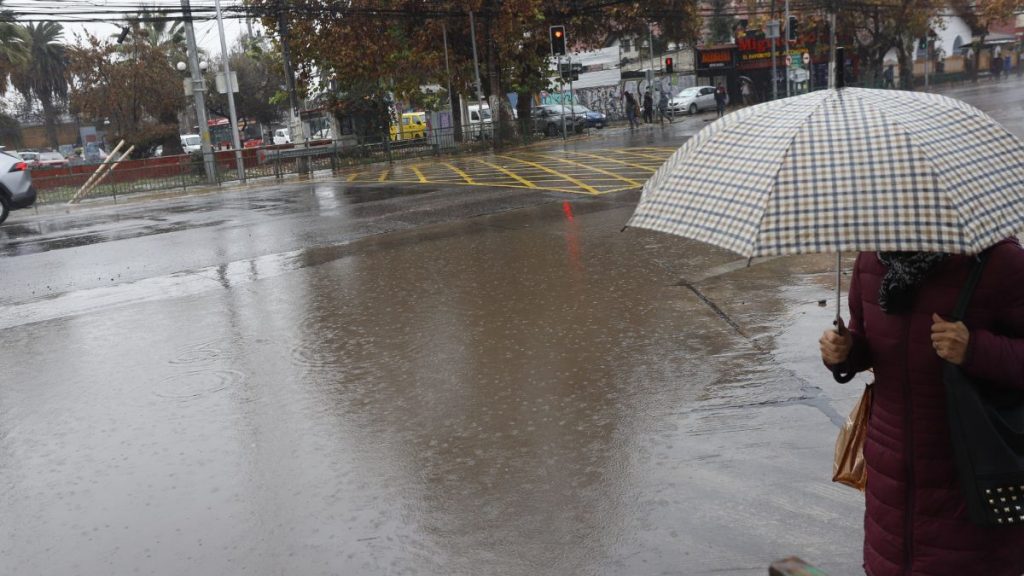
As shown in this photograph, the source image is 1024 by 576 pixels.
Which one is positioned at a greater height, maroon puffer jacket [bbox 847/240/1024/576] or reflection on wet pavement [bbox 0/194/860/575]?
maroon puffer jacket [bbox 847/240/1024/576]

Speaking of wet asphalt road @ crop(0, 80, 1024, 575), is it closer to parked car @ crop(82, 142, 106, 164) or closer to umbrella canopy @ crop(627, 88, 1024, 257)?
umbrella canopy @ crop(627, 88, 1024, 257)

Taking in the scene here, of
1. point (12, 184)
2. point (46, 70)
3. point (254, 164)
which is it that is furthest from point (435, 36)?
point (46, 70)

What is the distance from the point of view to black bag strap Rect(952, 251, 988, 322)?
97.7 inches

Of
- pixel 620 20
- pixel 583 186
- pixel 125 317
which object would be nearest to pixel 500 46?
pixel 620 20

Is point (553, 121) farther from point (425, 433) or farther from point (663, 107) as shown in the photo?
point (425, 433)

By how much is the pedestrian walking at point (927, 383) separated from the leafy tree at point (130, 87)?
41.7m

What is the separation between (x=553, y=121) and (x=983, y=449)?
124 ft

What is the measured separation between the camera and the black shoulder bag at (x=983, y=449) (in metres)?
2.45

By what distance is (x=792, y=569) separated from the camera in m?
2.84

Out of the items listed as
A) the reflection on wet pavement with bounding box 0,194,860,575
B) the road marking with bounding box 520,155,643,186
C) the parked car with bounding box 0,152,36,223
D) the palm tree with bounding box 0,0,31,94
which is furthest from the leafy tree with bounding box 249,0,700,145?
the reflection on wet pavement with bounding box 0,194,860,575

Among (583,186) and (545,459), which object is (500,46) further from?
(545,459)

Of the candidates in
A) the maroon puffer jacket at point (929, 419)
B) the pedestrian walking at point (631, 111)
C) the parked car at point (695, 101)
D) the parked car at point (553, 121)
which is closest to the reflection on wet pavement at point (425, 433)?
the maroon puffer jacket at point (929, 419)

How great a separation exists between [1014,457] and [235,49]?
72.0 meters

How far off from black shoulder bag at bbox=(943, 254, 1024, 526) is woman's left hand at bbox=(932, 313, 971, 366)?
4 centimetres
